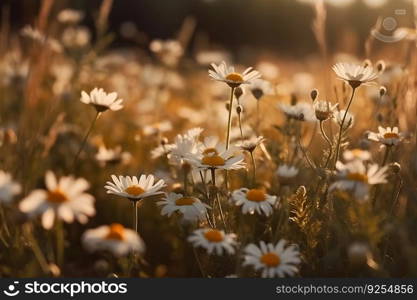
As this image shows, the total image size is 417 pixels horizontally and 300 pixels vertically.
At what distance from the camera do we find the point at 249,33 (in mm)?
16391

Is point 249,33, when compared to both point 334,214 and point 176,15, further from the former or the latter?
point 334,214

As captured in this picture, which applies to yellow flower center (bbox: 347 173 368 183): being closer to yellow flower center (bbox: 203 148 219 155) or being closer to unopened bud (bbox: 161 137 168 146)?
yellow flower center (bbox: 203 148 219 155)

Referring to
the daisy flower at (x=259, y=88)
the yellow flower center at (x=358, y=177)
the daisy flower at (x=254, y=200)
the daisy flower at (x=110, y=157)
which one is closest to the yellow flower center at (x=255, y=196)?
the daisy flower at (x=254, y=200)

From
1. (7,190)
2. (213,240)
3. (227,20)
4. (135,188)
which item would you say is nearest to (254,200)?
(213,240)

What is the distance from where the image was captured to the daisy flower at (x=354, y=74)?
87.2 inches

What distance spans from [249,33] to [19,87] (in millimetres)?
12745

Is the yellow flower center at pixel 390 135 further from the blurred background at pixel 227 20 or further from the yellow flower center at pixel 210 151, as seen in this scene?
the blurred background at pixel 227 20

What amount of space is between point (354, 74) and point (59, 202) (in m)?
1.20

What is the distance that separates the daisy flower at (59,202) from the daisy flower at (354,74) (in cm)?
108

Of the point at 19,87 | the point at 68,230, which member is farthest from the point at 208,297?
the point at 19,87

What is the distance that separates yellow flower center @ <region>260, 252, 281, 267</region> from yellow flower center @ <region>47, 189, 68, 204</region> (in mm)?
601

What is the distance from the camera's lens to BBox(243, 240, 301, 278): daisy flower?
178 cm

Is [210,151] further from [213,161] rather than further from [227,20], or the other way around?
[227,20]

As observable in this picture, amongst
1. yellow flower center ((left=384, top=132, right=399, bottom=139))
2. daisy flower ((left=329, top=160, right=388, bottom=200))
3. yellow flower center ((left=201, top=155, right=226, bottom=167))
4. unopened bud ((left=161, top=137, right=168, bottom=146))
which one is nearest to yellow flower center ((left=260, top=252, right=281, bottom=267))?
daisy flower ((left=329, top=160, right=388, bottom=200))
